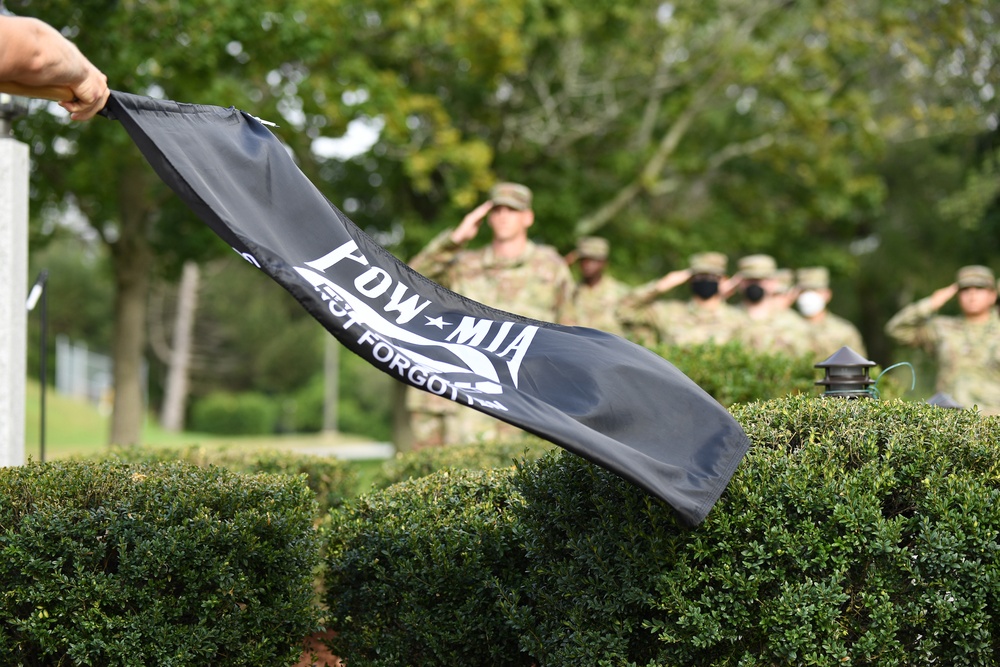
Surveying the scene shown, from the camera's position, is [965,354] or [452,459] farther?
[965,354]

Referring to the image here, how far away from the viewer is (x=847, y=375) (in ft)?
16.9

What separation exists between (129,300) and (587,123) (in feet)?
30.3

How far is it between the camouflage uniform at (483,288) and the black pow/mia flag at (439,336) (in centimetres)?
524

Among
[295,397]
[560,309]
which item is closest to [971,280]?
[560,309]

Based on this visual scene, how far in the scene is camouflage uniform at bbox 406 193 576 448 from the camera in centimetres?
953

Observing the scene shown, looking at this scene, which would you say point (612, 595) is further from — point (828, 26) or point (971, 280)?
point (828, 26)

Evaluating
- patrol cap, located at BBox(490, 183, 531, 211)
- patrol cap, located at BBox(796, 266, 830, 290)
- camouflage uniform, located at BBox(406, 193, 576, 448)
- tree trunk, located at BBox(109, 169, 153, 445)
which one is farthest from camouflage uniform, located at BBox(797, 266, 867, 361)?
tree trunk, located at BBox(109, 169, 153, 445)

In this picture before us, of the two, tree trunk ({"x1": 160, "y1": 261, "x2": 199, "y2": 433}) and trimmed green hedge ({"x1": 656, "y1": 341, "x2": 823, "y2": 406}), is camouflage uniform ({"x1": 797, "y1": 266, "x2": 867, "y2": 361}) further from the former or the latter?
tree trunk ({"x1": 160, "y1": 261, "x2": 199, "y2": 433})

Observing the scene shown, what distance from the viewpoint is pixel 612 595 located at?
12.6 ft

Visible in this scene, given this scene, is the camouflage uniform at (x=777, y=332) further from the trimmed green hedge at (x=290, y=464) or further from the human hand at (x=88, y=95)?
the human hand at (x=88, y=95)

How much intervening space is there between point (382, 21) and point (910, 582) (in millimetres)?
14798

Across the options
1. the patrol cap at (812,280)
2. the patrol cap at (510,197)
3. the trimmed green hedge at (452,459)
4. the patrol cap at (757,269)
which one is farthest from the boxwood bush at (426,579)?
the patrol cap at (812,280)

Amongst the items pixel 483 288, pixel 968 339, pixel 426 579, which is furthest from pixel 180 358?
pixel 426 579

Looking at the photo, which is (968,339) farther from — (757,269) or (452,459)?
(452,459)
